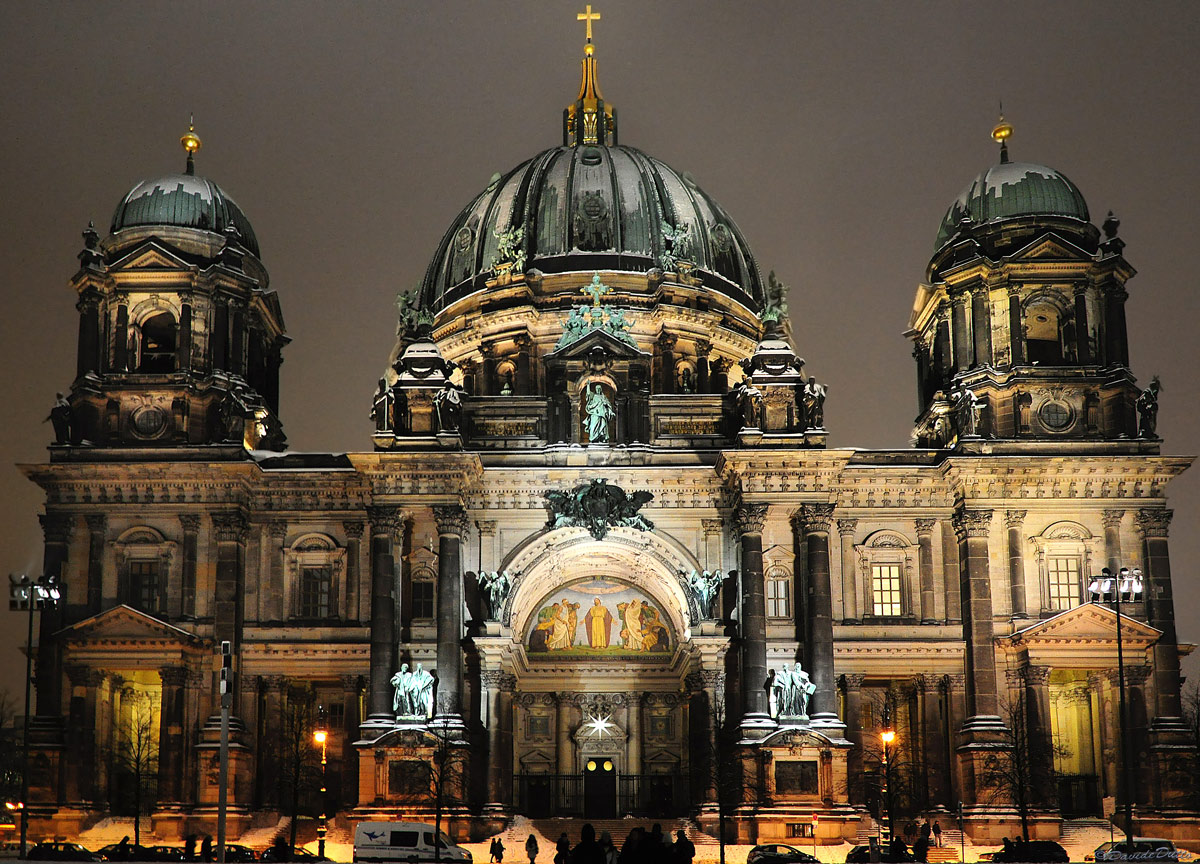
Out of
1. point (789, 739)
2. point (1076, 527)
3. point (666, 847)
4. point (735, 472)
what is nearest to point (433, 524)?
point (735, 472)

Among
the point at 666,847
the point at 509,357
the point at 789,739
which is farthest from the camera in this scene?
the point at 509,357

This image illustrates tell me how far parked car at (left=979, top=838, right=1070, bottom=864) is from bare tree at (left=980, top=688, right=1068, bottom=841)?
5.09 metres

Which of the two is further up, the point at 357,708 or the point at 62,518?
the point at 62,518

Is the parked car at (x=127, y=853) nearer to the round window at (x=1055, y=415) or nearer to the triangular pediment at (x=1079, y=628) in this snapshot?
the triangular pediment at (x=1079, y=628)

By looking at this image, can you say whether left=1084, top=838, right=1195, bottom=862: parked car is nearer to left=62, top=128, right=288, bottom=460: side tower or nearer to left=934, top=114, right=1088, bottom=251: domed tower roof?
left=934, top=114, right=1088, bottom=251: domed tower roof

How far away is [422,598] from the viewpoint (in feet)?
195

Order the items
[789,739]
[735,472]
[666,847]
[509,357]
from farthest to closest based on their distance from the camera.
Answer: [509,357], [735,472], [789,739], [666,847]

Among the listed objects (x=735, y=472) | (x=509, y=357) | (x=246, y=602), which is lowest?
(x=246, y=602)

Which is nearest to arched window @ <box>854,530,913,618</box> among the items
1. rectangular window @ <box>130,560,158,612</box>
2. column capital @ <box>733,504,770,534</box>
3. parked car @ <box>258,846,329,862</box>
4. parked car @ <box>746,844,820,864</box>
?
column capital @ <box>733,504,770,534</box>

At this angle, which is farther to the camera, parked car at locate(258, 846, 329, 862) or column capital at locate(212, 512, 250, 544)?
column capital at locate(212, 512, 250, 544)

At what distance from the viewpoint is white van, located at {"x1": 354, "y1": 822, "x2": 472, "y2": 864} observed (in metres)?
47.1

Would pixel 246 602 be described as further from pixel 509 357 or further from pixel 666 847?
pixel 666 847

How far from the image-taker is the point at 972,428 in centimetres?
5884

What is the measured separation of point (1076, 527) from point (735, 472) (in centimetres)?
1211
